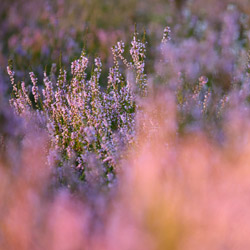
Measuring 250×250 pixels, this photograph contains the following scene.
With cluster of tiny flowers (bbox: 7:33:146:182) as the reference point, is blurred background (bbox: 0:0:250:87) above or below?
above

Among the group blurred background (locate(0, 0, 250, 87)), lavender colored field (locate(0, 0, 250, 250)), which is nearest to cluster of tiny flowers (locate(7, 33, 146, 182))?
lavender colored field (locate(0, 0, 250, 250))

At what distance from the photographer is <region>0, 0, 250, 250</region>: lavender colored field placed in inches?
54.6

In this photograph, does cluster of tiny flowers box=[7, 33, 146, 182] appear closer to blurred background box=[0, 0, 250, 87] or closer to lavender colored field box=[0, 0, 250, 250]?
lavender colored field box=[0, 0, 250, 250]

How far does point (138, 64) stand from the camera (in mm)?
2775

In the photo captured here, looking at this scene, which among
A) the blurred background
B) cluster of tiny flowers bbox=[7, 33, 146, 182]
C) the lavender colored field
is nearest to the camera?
the lavender colored field

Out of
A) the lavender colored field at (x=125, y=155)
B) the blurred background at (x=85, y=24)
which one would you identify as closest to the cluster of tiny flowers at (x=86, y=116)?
the lavender colored field at (x=125, y=155)

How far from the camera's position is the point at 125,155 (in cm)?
229

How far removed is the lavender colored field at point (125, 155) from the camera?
139cm

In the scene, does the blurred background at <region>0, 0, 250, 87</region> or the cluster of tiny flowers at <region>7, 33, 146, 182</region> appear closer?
the cluster of tiny flowers at <region>7, 33, 146, 182</region>

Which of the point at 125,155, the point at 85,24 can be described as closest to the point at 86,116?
the point at 125,155

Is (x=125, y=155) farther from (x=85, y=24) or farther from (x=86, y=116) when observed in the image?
(x=85, y=24)

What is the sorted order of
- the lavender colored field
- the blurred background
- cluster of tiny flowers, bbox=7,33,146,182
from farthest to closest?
the blurred background < cluster of tiny flowers, bbox=7,33,146,182 < the lavender colored field

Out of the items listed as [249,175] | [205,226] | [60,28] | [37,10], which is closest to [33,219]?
[205,226]

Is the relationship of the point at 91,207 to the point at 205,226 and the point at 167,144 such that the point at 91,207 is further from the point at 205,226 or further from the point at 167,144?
the point at 167,144
